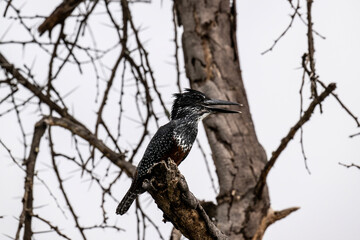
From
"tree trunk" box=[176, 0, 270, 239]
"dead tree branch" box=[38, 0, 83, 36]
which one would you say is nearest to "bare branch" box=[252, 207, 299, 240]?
"tree trunk" box=[176, 0, 270, 239]

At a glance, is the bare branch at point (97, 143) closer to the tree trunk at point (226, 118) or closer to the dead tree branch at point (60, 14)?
the tree trunk at point (226, 118)

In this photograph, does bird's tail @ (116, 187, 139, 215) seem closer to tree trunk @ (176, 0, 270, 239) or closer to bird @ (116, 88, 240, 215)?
bird @ (116, 88, 240, 215)

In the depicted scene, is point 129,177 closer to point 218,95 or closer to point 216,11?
point 218,95

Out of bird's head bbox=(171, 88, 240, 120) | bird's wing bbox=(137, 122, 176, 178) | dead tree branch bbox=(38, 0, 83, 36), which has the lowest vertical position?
bird's wing bbox=(137, 122, 176, 178)

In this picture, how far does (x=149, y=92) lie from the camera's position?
17.2ft

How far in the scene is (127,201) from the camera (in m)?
4.01

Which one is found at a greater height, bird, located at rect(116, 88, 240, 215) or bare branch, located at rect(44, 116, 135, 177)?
bare branch, located at rect(44, 116, 135, 177)

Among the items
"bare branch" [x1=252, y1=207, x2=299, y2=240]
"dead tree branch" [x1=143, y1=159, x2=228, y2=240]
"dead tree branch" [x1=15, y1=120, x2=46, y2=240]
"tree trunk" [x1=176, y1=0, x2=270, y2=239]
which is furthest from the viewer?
"tree trunk" [x1=176, y1=0, x2=270, y2=239]

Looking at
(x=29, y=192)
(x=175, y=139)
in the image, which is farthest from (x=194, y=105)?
(x=29, y=192)

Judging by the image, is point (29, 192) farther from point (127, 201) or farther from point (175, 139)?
point (175, 139)

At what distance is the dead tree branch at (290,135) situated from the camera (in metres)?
4.04

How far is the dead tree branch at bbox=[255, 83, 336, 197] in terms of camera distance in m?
4.04

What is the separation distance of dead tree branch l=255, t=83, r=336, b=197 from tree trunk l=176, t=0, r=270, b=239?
0.15 metres

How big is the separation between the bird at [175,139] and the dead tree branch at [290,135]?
504mm
